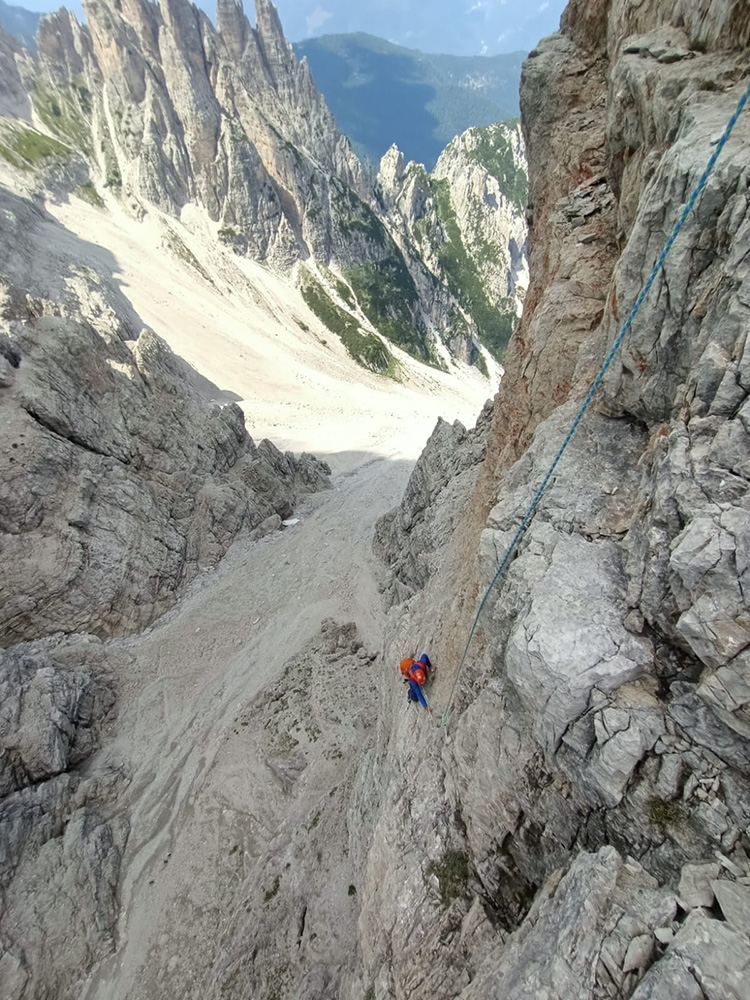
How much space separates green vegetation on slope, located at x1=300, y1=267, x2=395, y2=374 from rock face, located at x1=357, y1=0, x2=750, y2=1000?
98455 mm

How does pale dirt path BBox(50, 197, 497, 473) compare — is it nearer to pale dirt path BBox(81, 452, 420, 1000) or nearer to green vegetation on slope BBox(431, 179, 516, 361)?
pale dirt path BBox(81, 452, 420, 1000)

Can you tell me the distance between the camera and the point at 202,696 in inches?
926

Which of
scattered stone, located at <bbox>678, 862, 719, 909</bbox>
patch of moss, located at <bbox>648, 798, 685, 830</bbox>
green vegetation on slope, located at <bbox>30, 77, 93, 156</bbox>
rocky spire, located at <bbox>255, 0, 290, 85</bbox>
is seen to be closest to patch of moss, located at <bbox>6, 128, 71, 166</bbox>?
Result: green vegetation on slope, located at <bbox>30, 77, 93, 156</bbox>

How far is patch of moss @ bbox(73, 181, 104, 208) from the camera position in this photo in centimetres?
9981

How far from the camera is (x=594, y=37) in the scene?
14.8 metres

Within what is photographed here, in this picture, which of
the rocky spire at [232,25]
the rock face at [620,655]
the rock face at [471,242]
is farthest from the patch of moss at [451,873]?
the rocky spire at [232,25]

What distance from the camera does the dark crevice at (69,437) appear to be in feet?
86.2

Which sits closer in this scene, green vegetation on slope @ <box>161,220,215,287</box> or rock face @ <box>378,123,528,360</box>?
green vegetation on slope @ <box>161,220,215,287</box>

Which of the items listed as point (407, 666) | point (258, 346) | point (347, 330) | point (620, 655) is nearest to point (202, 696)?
point (407, 666)

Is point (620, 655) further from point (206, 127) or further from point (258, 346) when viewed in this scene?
point (206, 127)

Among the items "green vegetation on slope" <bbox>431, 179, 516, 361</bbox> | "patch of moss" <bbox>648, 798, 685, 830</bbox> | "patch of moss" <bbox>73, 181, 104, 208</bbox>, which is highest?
"patch of moss" <bbox>73, 181, 104, 208</bbox>

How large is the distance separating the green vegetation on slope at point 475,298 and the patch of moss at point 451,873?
179 meters

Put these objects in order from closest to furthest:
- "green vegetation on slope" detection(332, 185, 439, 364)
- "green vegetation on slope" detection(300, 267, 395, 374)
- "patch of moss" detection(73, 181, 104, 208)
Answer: "patch of moss" detection(73, 181, 104, 208) < "green vegetation on slope" detection(300, 267, 395, 374) < "green vegetation on slope" detection(332, 185, 439, 364)

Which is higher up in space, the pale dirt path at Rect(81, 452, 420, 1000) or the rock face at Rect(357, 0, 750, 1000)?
the rock face at Rect(357, 0, 750, 1000)
